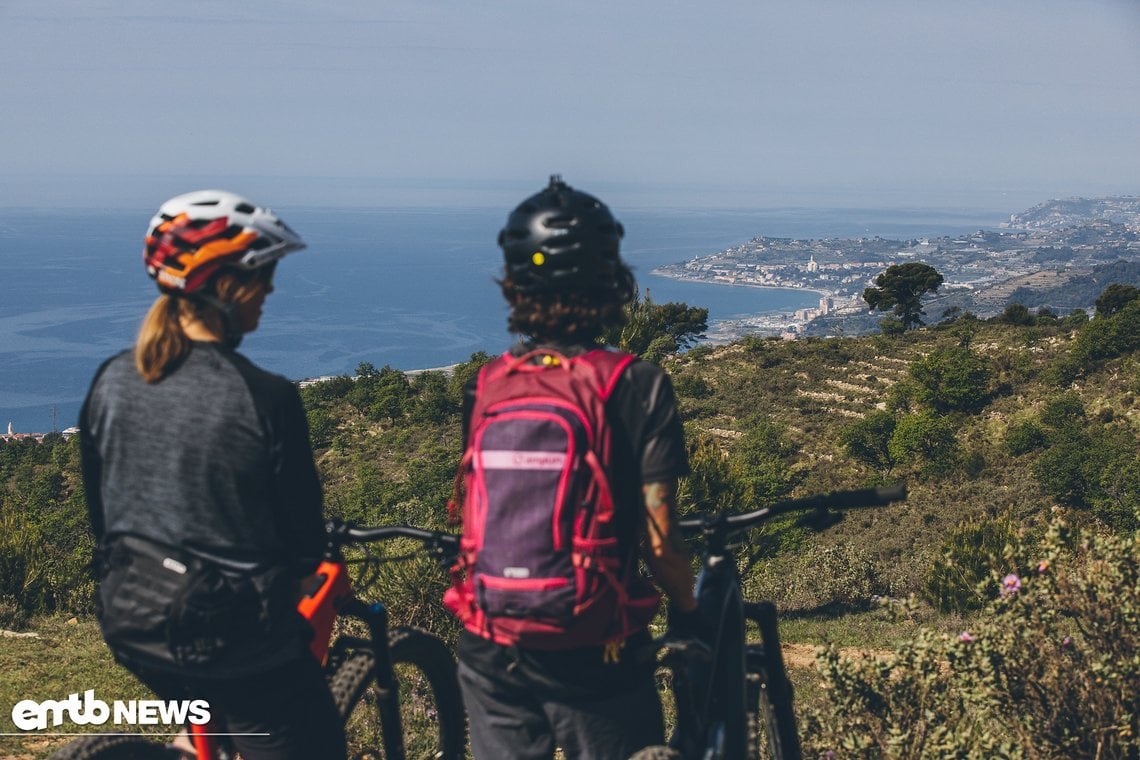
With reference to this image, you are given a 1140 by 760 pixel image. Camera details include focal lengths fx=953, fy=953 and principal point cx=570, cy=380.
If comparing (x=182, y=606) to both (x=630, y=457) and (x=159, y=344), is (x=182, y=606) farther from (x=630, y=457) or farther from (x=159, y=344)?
(x=630, y=457)

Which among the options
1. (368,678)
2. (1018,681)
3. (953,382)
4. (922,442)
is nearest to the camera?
(368,678)

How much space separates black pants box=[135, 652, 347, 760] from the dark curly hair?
3.76ft

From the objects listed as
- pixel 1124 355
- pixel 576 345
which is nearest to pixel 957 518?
pixel 1124 355

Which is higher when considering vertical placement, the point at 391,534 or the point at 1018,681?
the point at 391,534

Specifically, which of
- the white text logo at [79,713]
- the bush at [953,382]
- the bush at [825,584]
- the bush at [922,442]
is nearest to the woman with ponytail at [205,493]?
the white text logo at [79,713]

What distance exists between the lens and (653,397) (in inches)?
99.7

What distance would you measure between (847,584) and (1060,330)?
3872cm

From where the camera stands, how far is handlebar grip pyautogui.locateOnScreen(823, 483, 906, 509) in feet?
9.70

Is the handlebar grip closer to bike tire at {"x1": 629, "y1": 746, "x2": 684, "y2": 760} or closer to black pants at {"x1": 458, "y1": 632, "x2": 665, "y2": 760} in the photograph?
black pants at {"x1": 458, "y1": 632, "x2": 665, "y2": 760}

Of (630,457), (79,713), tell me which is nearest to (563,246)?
(630,457)

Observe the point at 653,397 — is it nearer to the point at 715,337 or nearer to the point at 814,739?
the point at 814,739

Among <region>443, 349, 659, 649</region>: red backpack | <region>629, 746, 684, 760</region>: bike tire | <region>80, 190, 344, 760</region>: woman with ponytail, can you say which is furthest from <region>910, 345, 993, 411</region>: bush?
<region>80, 190, 344, 760</region>: woman with ponytail

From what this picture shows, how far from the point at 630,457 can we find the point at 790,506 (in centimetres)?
77

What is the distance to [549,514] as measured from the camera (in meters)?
2.40
